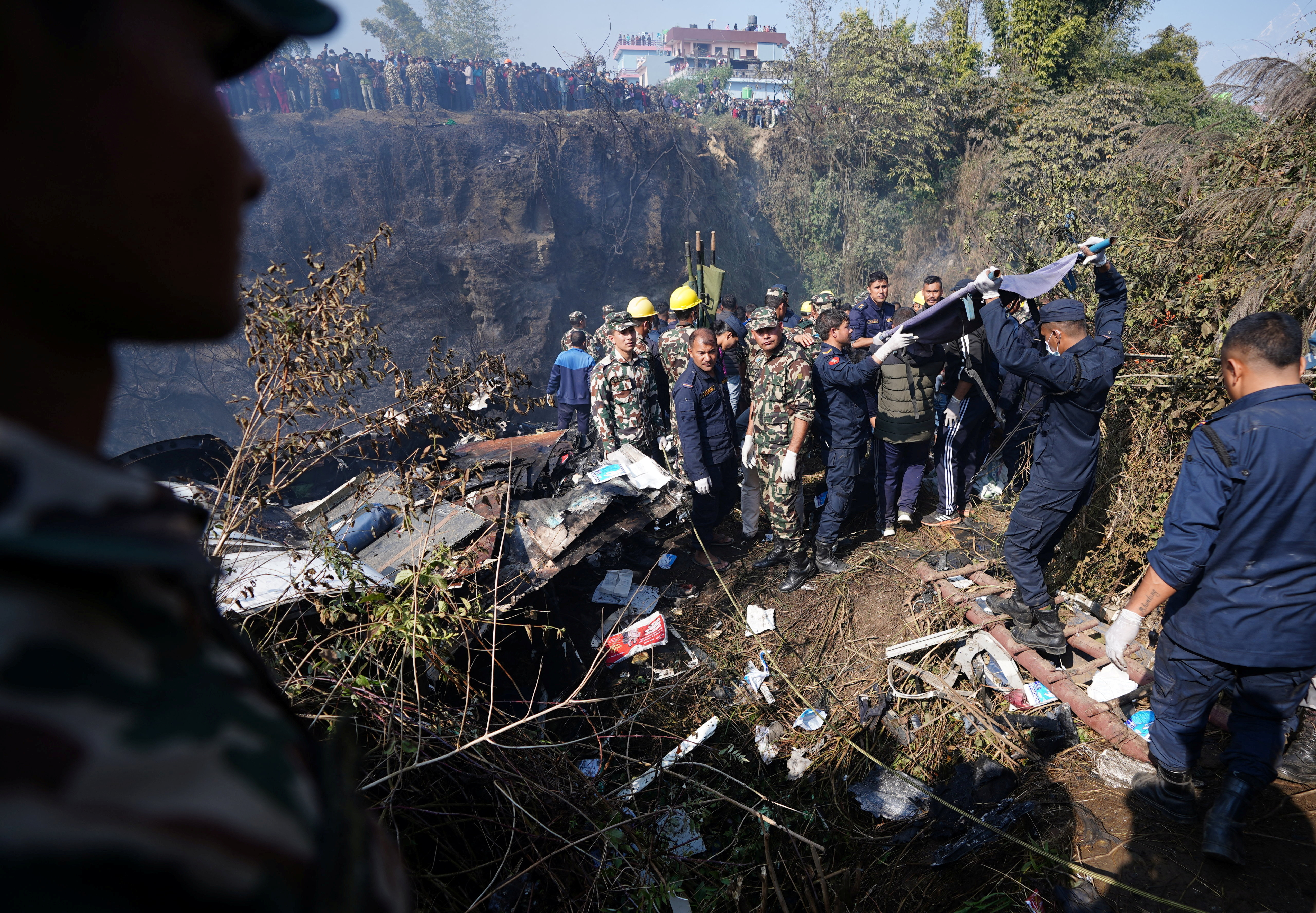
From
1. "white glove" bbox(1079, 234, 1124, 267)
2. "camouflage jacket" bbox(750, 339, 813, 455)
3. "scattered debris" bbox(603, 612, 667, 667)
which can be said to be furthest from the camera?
"camouflage jacket" bbox(750, 339, 813, 455)

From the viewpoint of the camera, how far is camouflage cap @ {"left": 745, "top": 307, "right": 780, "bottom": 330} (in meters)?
4.83

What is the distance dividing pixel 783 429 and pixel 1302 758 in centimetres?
328

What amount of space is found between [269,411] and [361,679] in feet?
4.50

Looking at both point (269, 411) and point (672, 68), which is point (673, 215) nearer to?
point (269, 411)

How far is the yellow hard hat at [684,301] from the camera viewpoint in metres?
7.33

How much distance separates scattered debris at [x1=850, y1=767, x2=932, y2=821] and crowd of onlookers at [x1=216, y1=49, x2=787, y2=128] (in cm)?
1725

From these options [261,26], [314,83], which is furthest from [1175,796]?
[314,83]

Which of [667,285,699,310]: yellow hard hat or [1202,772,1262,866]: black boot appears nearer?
[1202,772,1262,866]: black boot

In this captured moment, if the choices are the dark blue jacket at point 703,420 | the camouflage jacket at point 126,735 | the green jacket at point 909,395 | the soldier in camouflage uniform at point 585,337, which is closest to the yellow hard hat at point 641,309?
the soldier in camouflage uniform at point 585,337

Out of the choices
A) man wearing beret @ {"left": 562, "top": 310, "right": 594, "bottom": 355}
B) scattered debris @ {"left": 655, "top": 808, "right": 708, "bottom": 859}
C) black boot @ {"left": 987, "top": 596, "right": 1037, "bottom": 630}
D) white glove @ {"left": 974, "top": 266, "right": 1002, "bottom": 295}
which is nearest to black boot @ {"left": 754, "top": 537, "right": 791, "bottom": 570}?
black boot @ {"left": 987, "top": 596, "right": 1037, "bottom": 630}

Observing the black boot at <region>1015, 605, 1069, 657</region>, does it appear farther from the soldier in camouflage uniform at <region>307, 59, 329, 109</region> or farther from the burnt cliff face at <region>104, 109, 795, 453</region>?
the soldier in camouflage uniform at <region>307, 59, 329, 109</region>

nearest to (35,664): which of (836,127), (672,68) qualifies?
(836,127)

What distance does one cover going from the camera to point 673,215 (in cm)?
1762

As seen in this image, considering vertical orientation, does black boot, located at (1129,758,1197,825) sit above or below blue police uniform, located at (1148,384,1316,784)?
below
